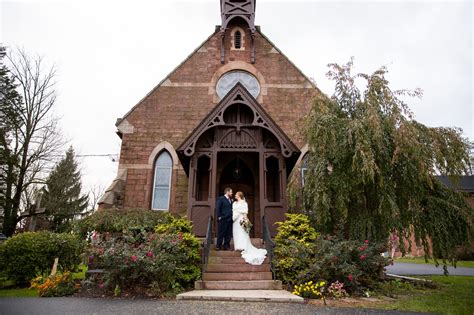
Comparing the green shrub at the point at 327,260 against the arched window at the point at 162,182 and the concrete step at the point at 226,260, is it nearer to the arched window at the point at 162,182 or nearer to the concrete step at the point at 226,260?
the concrete step at the point at 226,260

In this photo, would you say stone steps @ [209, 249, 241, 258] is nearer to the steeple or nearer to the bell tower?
the bell tower

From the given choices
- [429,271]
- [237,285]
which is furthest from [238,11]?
[429,271]

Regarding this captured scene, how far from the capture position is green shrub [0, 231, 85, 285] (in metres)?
9.07

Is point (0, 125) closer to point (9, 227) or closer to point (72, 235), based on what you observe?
point (9, 227)

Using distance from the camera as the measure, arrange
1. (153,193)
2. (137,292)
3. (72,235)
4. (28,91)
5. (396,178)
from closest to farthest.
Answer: (137,292) → (396,178) → (72,235) → (153,193) → (28,91)

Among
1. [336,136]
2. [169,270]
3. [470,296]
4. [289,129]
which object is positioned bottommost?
[470,296]

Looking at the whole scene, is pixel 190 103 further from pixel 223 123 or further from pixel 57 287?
pixel 57 287

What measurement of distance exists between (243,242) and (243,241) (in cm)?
3

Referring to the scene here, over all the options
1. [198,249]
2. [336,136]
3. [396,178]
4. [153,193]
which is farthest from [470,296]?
[153,193]

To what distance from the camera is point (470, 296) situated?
6957 mm

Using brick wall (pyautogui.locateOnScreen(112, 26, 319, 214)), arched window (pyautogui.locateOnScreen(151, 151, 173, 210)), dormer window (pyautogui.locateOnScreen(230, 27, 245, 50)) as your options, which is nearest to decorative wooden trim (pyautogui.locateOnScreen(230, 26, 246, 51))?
dormer window (pyautogui.locateOnScreen(230, 27, 245, 50))

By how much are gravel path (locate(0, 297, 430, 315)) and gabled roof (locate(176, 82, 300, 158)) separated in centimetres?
524

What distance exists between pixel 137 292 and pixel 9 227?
A: 16216 mm

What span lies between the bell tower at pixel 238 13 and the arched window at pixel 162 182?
5.66m
